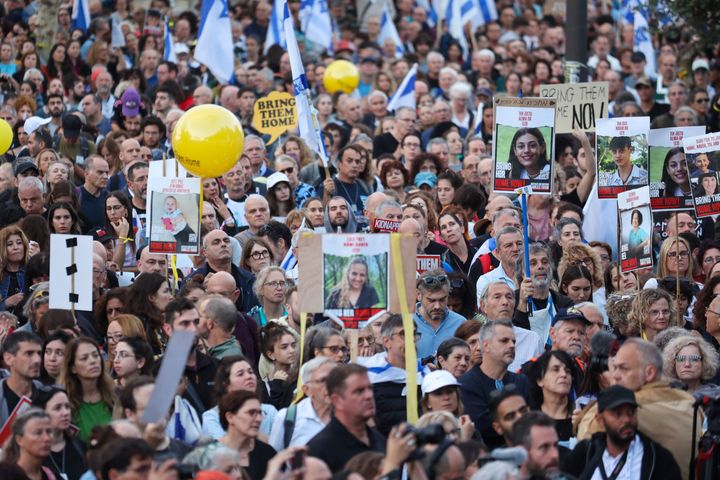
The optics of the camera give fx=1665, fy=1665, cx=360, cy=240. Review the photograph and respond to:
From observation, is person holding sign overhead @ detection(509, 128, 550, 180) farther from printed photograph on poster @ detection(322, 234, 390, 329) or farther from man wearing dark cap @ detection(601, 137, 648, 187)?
printed photograph on poster @ detection(322, 234, 390, 329)

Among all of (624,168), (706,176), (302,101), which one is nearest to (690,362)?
(706,176)

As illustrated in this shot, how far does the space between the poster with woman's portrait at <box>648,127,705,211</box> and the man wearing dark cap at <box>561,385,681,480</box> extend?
501 cm

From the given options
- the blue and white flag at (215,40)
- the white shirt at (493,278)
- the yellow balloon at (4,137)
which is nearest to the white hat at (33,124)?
the yellow balloon at (4,137)

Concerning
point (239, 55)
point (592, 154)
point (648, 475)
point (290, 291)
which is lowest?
point (648, 475)

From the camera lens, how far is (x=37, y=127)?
17.2 meters

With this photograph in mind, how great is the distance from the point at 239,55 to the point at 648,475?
16.4 meters

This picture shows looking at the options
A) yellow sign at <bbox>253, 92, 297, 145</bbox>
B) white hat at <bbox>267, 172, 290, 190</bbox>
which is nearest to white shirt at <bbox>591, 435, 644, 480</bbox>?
white hat at <bbox>267, 172, 290, 190</bbox>

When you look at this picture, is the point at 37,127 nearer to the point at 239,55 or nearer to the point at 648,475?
the point at 239,55

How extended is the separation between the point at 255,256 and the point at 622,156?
3067 millimetres

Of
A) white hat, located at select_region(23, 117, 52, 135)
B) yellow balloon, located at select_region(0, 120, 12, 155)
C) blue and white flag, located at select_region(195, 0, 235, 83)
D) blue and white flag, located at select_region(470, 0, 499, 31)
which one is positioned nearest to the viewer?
yellow balloon, located at select_region(0, 120, 12, 155)

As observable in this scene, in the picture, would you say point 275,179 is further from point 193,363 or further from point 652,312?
point 193,363

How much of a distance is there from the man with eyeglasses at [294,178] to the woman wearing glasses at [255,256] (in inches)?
107

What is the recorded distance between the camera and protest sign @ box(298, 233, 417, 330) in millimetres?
9531

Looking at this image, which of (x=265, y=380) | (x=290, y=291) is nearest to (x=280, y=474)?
(x=265, y=380)
